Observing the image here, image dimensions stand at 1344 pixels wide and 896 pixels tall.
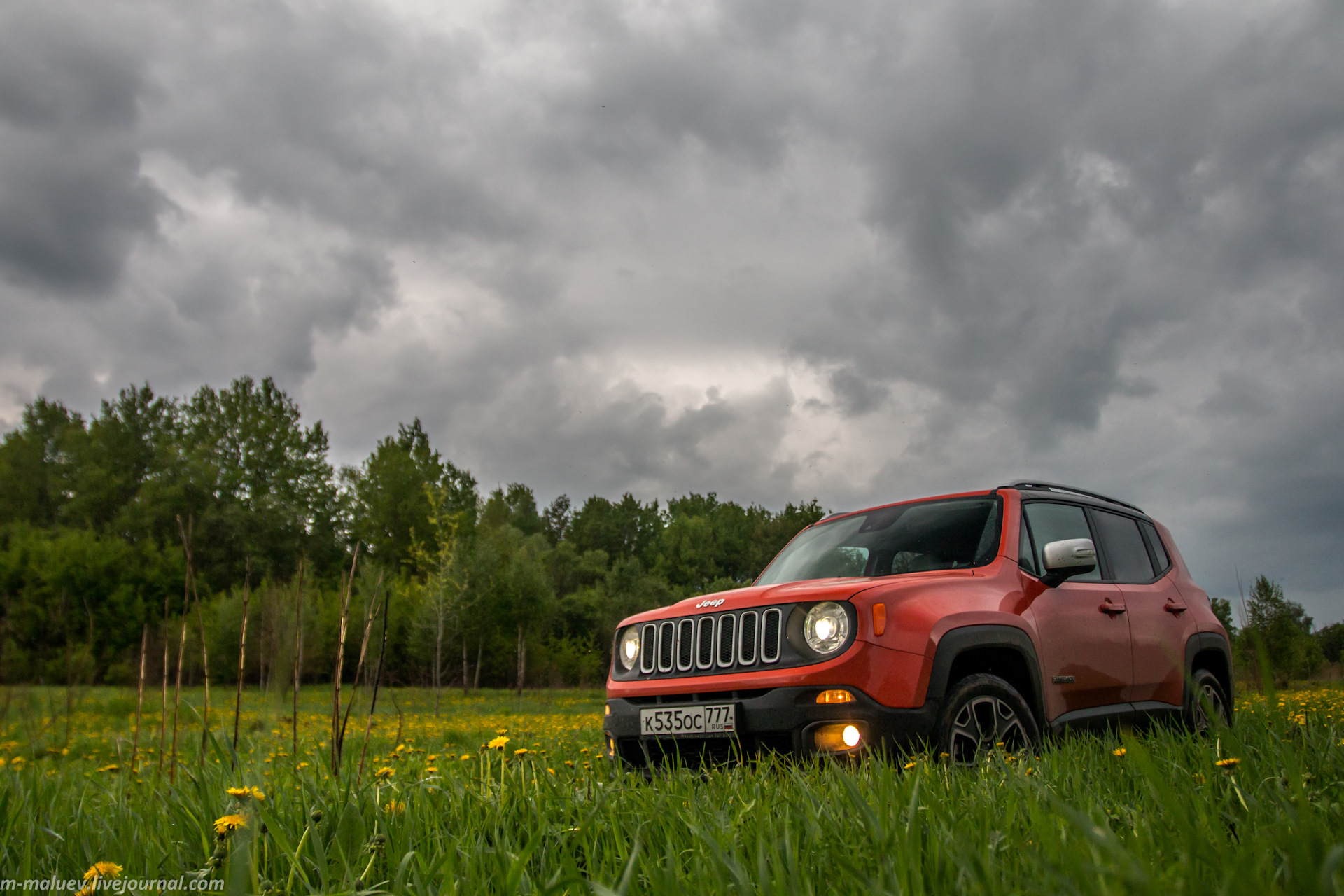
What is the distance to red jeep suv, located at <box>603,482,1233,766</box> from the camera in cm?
369

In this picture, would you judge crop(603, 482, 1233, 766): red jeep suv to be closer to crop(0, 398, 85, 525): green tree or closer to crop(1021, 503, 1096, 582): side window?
crop(1021, 503, 1096, 582): side window

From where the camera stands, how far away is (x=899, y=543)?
201 inches

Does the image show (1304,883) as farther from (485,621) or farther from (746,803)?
(485,621)

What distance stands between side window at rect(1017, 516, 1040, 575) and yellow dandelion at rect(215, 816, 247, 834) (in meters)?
3.82

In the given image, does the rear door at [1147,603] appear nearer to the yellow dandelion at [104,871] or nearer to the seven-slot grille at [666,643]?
the seven-slot grille at [666,643]

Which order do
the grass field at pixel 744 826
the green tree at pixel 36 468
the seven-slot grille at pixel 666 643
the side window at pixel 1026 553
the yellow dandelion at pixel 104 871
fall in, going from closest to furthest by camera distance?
the grass field at pixel 744 826 < the yellow dandelion at pixel 104 871 < the seven-slot grille at pixel 666 643 < the side window at pixel 1026 553 < the green tree at pixel 36 468

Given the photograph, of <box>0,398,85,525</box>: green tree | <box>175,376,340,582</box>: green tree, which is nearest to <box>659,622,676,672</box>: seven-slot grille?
<box>175,376,340,582</box>: green tree

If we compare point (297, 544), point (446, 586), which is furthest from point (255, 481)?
point (446, 586)

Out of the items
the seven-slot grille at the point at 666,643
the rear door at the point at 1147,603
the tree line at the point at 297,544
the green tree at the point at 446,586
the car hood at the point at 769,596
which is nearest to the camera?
the car hood at the point at 769,596

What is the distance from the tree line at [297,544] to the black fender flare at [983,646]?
21374 millimetres

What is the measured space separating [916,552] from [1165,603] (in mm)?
1895

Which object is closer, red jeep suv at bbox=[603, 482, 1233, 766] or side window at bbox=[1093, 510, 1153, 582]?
red jeep suv at bbox=[603, 482, 1233, 766]

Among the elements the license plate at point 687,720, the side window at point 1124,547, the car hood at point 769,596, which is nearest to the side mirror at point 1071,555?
the car hood at point 769,596

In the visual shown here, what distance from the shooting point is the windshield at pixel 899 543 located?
186 inches
